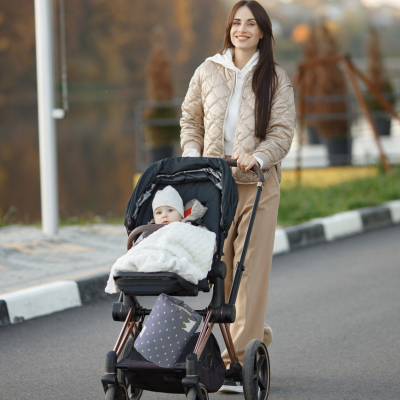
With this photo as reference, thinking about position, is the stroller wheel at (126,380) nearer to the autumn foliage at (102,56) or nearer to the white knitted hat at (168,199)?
the white knitted hat at (168,199)

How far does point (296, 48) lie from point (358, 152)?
144 feet

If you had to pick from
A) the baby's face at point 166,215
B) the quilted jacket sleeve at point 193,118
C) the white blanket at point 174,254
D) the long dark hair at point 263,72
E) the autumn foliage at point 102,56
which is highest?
the long dark hair at point 263,72

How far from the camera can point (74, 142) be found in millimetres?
29047

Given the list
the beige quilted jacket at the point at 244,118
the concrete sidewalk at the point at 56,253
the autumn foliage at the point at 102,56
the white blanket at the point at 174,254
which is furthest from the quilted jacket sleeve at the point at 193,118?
the autumn foliage at the point at 102,56

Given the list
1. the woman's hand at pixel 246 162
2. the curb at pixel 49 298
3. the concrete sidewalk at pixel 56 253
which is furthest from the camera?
the concrete sidewalk at pixel 56 253

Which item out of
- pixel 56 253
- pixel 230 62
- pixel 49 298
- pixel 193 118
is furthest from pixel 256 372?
pixel 56 253

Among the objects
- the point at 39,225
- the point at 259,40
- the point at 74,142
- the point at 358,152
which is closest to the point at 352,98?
the point at 358,152

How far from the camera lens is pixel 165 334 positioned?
2506mm

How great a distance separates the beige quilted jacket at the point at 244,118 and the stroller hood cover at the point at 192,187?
0.75ft

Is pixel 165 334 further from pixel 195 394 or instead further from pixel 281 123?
pixel 281 123

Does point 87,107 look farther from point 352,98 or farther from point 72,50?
point 352,98

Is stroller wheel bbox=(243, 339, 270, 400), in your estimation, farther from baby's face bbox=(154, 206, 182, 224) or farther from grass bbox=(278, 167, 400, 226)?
grass bbox=(278, 167, 400, 226)

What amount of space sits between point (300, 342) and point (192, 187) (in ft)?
4.66

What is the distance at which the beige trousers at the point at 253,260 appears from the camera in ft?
10.2
